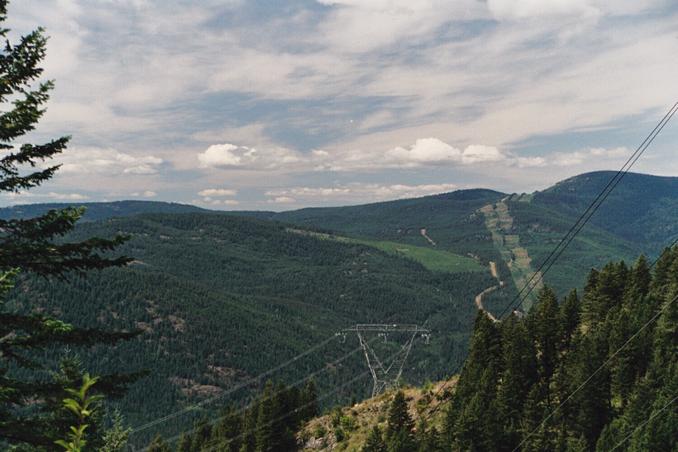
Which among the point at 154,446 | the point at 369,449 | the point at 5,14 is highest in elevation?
the point at 5,14

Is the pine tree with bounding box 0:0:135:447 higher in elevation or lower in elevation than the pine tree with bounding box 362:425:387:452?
higher

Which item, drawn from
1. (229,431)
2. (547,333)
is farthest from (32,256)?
(229,431)

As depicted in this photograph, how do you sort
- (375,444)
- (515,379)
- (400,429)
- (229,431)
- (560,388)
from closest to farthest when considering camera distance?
(560,388) → (515,379) → (375,444) → (400,429) → (229,431)

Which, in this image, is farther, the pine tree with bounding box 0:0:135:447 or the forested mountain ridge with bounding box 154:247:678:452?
the forested mountain ridge with bounding box 154:247:678:452

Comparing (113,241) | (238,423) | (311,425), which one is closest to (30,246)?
(113,241)

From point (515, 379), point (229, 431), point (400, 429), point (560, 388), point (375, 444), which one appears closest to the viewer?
point (560, 388)

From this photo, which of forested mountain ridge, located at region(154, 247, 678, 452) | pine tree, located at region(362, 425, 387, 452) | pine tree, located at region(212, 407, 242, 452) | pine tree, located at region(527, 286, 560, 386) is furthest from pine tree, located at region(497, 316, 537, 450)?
pine tree, located at region(212, 407, 242, 452)

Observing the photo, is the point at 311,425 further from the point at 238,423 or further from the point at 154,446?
the point at 154,446

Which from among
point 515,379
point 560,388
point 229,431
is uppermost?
point 560,388

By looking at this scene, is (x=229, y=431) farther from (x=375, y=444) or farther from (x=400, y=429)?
(x=400, y=429)

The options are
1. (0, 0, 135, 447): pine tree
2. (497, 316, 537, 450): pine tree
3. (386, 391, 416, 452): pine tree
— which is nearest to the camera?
(0, 0, 135, 447): pine tree

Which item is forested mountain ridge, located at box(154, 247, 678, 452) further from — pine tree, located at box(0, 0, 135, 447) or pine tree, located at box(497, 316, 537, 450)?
pine tree, located at box(0, 0, 135, 447)
